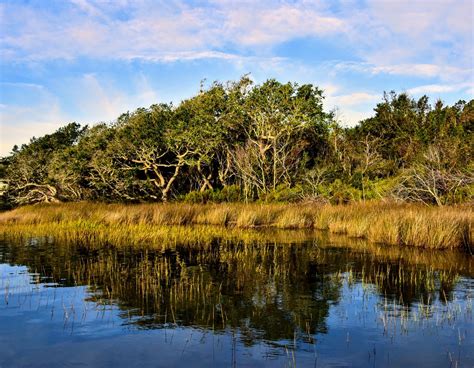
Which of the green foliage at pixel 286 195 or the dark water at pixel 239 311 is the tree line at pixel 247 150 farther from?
the dark water at pixel 239 311

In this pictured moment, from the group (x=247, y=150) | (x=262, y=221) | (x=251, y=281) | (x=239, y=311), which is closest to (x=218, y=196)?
(x=247, y=150)

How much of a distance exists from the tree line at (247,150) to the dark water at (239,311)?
1452 cm

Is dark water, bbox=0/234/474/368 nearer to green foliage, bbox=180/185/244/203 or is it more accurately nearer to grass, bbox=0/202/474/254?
grass, bbox=0/202/474/254

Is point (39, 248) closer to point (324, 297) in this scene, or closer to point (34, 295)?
point (34, 295)

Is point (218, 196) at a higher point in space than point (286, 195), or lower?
lower

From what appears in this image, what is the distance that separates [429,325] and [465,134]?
21.4 metres

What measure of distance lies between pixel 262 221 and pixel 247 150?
1111cm

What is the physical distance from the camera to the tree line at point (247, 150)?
28891mm

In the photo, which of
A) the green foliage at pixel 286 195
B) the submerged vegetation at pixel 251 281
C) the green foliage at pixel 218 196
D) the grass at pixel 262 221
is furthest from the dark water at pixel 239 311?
the green foliage at pixel 218 196

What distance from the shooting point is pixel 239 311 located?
7715 mm

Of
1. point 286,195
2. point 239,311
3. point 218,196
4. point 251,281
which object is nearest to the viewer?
point 239,311

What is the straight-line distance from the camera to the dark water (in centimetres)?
590

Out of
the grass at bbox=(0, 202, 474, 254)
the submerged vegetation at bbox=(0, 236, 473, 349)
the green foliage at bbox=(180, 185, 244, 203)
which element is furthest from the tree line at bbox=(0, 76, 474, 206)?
the submerged vegetation at bbox=(0, 236, 473, 349)

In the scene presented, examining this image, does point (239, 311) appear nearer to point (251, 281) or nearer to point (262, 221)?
point (251, 281)
